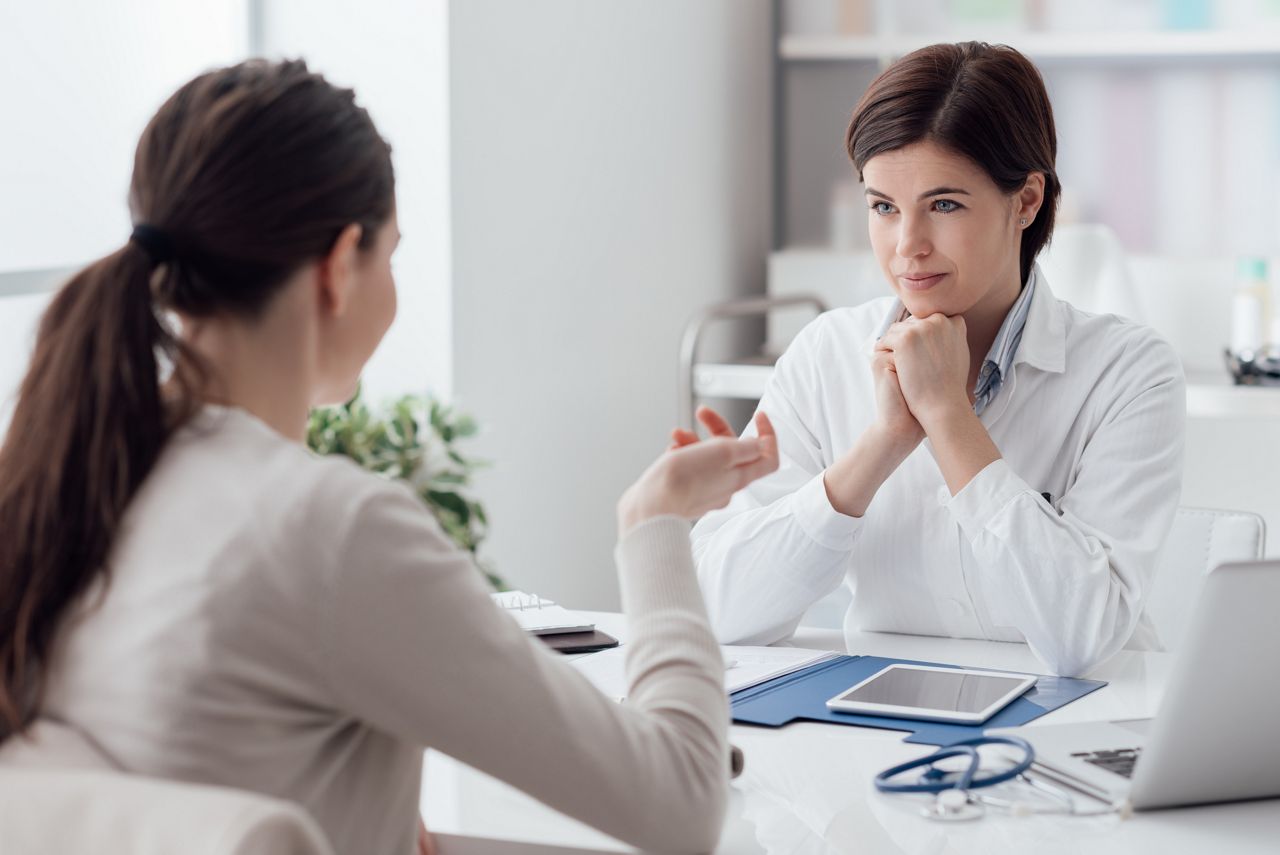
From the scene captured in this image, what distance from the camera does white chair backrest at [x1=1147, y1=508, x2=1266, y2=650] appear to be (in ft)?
5.69

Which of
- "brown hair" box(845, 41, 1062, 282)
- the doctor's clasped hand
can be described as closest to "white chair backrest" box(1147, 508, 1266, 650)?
the doctor's clasped hand

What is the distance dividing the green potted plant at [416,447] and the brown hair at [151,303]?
1585 mm

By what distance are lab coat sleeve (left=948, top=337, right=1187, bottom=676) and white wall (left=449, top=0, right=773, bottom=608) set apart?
145 centimetres

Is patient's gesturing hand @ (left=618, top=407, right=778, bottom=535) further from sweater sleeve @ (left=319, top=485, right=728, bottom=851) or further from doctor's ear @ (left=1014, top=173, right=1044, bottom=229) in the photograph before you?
doctor's ear @ (left=1014, top=173, right=1044, bottom=229)

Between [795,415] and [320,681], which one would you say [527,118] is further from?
[320,681]

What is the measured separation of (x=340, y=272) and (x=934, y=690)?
0.69 m

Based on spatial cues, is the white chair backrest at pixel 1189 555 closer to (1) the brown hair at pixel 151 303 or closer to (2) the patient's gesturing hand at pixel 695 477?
(2) the patient's gesturing hand at pixel 695 477

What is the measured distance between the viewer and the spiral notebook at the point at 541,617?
61.2 inches

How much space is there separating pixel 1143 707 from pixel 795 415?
61cm

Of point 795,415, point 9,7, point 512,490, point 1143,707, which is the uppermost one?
point 9,7

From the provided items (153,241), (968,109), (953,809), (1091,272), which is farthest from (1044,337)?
(1091,272)

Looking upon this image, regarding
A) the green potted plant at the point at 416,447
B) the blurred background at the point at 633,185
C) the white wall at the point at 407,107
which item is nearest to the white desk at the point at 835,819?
the green potted plant at the point at 416,447

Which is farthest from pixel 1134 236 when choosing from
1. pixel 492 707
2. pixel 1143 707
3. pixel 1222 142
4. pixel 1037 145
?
pixel 492 707

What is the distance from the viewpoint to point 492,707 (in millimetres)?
830
